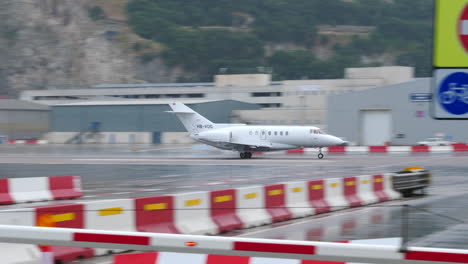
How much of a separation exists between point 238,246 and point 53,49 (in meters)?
153

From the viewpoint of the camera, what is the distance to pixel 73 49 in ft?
506

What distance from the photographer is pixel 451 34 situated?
490 cm

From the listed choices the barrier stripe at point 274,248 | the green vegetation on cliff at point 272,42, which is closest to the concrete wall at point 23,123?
the barrier stripe at point 274,248

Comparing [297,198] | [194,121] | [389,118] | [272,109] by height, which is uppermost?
[272,109]

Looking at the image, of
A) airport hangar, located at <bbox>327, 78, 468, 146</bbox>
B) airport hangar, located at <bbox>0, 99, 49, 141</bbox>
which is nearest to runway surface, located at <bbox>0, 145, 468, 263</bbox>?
airport hangar, located at <bbox>327, 78, 468, 146</bbox>

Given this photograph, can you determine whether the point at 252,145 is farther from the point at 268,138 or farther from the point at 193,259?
the point at 193,259

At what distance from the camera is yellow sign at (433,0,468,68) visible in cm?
488

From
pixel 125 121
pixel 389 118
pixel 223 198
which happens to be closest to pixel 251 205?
pixel 223 198

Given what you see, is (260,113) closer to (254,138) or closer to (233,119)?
(233,119)

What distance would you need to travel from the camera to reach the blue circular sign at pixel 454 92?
4.82 meters

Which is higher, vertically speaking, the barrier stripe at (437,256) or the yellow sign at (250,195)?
the barrier stripe at (437,256)

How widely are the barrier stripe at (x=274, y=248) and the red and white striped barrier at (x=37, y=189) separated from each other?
1522 cm

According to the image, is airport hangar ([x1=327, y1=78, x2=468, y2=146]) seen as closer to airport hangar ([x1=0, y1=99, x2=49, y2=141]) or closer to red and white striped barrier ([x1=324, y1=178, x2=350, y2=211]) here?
airport hangar ([x1=0, y1=99, x2=49, y2=141])

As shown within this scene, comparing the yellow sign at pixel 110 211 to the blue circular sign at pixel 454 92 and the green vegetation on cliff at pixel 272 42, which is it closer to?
the blue circular sign at pixel 454 92
